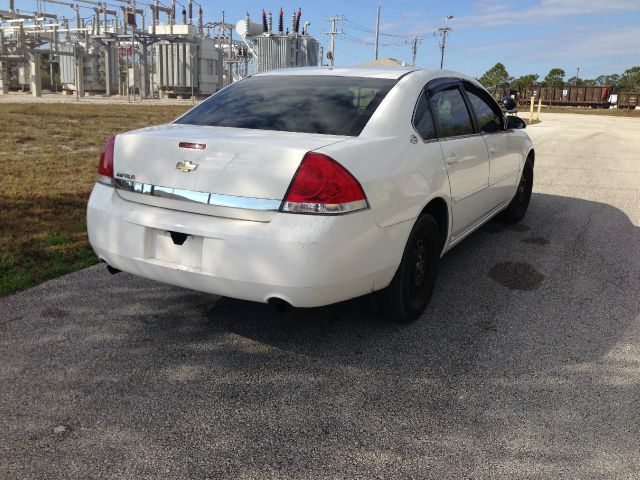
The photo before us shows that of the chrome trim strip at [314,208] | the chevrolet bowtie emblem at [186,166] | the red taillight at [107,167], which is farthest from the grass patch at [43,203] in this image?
the chrome trim strip at [314,208]

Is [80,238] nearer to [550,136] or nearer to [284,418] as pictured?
[284,418]

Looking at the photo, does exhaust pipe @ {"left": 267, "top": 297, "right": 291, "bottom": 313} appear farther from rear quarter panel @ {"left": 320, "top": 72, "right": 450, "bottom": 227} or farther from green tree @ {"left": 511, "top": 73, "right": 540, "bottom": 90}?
green tree @ {"left": 511, "top": 73, "right": 540, "bottom": 90}

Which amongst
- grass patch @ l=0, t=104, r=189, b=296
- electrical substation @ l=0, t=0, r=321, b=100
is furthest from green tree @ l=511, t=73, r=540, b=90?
grass patch @ l=0, t=104, r=189, b=296

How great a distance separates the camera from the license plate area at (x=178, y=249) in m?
2.88

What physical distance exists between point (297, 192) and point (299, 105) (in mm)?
1039

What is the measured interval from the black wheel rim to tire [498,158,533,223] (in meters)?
2.67

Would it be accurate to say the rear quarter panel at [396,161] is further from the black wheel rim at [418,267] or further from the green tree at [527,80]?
the green tree at [527,80]

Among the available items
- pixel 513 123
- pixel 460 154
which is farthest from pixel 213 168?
pixel 513 123

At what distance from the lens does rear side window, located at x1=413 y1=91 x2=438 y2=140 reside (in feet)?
11.7

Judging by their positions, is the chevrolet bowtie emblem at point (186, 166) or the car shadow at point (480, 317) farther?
the car shadow at point (480, 317)

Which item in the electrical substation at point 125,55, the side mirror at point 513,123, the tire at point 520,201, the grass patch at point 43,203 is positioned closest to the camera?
the grass patch at point 43,203

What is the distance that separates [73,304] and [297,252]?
192 cm

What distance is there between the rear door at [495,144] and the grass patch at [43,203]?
3435 millimetres

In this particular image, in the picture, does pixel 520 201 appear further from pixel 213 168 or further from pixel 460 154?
pixel 213 168
